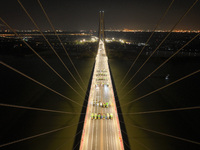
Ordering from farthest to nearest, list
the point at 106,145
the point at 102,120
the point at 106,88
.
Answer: the point at 106,88, the point at 102,120, the point at 106,145

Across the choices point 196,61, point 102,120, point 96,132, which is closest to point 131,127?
point 102,120

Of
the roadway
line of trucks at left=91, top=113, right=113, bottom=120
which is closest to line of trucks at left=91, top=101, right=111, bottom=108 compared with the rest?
the roadway

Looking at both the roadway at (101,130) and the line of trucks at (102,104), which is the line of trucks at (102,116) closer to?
the roadway at (101,130)

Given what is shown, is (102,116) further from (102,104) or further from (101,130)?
(102,104)

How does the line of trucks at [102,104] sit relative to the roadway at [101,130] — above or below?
above

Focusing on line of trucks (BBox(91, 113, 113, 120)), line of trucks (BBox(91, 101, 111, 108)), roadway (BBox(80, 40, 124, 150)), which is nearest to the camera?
roadway (BBox(80, 40, 124, 150))

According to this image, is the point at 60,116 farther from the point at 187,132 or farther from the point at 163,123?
the point at 187,132

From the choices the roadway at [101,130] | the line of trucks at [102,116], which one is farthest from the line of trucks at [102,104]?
the line of trucks at [102,116]

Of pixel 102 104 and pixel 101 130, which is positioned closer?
pixel 101 130

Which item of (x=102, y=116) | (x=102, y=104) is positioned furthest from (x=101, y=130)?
(x=102, y=104)

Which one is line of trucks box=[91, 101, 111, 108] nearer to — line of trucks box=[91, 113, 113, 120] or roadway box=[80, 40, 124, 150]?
roadway box=[80, 40, 124, 150]

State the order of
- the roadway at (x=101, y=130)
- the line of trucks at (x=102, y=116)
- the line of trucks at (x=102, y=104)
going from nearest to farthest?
the roadway at (x=101, y=130) → the line of trucks at (x=102, y=116) → the line of trucks at (x=102, y=104)
